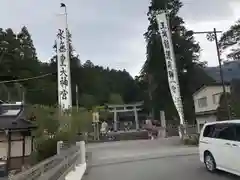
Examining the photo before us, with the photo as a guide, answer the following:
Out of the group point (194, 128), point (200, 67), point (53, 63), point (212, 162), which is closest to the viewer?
point (212, 162)

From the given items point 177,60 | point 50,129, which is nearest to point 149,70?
point 177,60

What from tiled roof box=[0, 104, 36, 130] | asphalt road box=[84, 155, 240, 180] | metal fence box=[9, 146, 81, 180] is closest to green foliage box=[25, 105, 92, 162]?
tiled roof box=[0, 104, 36, 130]

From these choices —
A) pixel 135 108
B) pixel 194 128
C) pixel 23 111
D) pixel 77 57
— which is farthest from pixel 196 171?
pixel 77 57

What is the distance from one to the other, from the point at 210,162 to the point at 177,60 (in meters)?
35.1

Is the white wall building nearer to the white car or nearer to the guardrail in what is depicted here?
the white car

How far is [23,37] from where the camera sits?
61312mm

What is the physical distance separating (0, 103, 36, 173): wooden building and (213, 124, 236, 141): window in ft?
33.1

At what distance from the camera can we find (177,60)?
46.0 meters

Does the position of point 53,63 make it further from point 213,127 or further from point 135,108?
point 213,127

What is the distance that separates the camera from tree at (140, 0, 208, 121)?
46.9 m

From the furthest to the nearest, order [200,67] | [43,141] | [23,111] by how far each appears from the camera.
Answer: [200,67], [23,111], [43,141]

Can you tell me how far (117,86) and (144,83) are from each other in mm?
25739

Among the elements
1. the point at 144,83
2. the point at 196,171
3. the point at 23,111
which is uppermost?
the point at 144,83

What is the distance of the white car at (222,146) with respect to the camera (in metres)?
10.2
